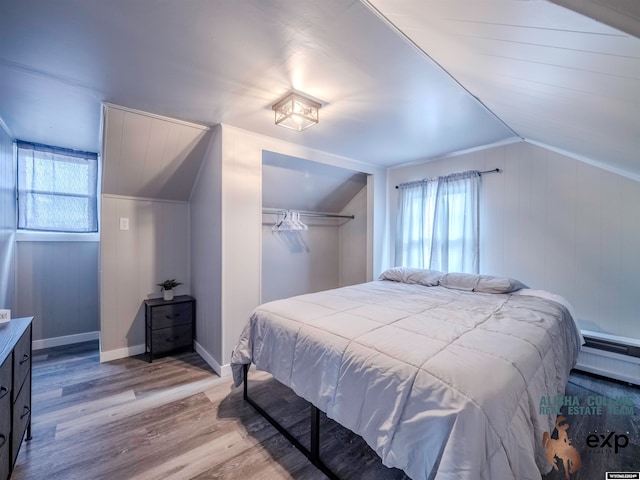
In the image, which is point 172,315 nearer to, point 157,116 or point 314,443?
point 157,116

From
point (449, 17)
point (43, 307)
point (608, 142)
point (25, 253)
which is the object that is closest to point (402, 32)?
point (449, 17)

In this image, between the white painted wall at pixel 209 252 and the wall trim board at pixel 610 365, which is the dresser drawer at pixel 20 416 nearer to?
the white painted wall at pixel 209 252

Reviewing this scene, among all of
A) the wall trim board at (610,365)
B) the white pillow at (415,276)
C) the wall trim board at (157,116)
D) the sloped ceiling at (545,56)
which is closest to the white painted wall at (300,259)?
the white pillow at (415,276)

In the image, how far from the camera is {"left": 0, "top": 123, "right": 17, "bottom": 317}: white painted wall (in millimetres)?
2467

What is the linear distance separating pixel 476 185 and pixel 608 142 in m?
1.45

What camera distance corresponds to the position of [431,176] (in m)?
3.69

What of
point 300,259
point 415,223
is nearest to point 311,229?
point 300,259

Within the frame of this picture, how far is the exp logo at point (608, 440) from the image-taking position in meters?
1.70

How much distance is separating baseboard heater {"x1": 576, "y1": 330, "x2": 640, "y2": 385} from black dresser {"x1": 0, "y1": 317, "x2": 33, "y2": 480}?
4105mm

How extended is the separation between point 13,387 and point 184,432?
97cm

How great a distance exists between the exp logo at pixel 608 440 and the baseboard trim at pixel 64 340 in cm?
494

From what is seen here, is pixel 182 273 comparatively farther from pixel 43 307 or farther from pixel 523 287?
pixel 523 287

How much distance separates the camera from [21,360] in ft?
4.88

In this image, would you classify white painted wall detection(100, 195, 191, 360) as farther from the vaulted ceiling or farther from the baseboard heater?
the baseboard heater
